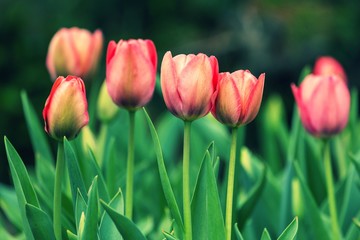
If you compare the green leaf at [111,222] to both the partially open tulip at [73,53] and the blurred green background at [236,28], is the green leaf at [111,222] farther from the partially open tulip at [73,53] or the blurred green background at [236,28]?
the blurred green background at [236,28]

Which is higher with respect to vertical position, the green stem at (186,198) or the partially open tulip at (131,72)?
the partially open tulip at (131,72)

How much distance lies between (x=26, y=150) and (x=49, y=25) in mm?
1076

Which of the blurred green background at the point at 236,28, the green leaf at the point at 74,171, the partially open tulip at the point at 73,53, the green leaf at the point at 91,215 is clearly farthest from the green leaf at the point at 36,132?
the blurred green background at the point at 236,28

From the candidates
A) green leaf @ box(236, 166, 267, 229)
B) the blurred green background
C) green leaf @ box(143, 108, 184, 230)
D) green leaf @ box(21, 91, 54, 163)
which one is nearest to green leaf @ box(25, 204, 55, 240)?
green leaf @ box(143, 108, 184, 230)

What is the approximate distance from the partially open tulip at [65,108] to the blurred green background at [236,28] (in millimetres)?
3219

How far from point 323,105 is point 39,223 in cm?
45

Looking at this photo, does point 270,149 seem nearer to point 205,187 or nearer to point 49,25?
point 205,187

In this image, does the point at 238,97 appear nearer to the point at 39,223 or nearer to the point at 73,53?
the point at 39,223

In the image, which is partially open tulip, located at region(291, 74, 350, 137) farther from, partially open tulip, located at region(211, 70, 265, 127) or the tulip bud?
the tulip bud

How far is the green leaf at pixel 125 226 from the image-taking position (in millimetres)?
936

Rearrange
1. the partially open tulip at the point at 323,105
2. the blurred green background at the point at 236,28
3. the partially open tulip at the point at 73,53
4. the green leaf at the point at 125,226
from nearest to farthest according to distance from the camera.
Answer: the green leaf at the point at 125,226 → the partially open tulip at the point at 323,105 → the partially open tulip at the point at 73,53 → the blurred green background at the point at 236,28

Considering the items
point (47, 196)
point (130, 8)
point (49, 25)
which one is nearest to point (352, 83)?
point (130, 8)

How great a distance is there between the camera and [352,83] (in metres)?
4.73

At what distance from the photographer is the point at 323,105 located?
1.19 metres
